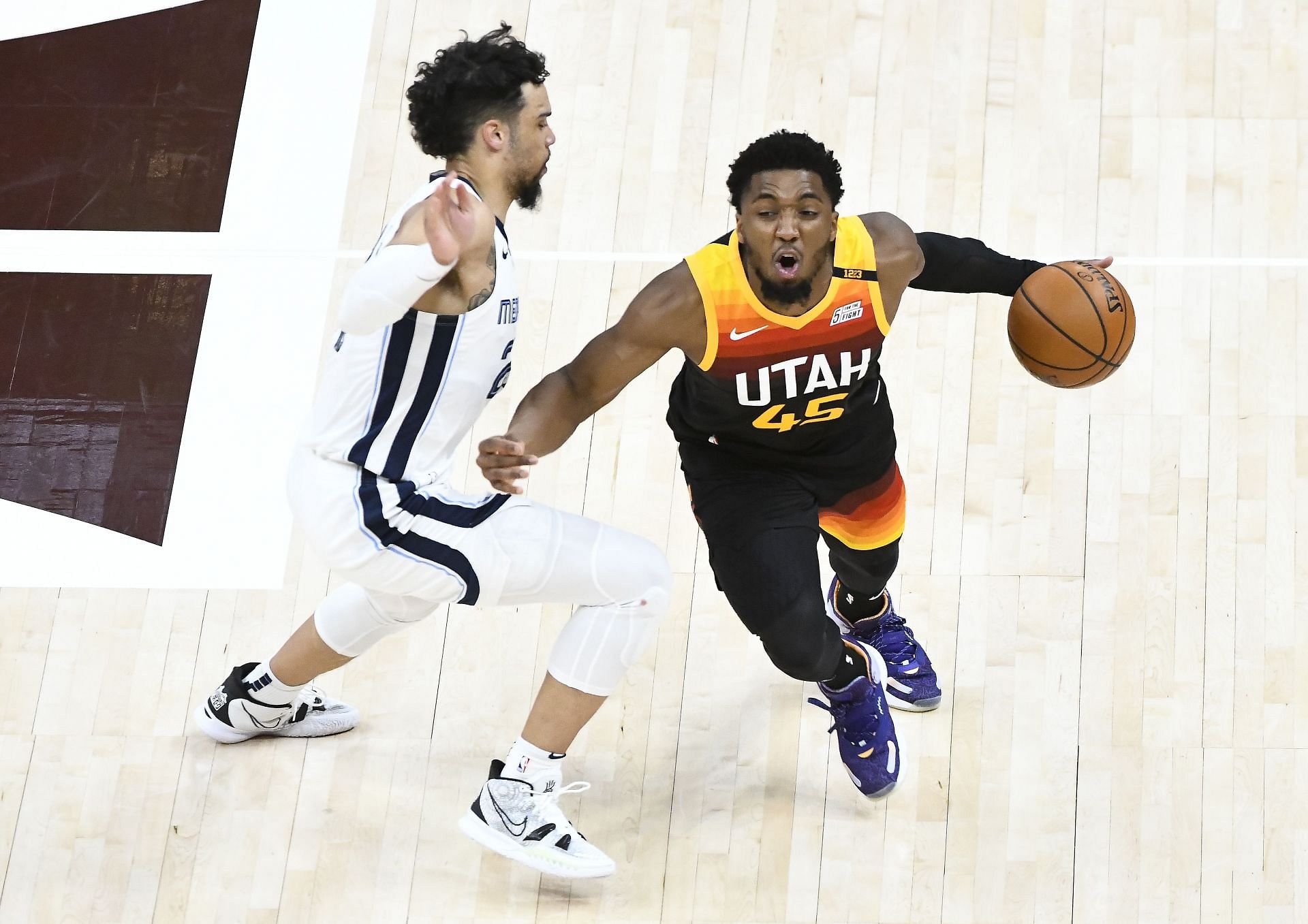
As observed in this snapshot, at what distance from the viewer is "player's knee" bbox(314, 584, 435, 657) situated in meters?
3.95

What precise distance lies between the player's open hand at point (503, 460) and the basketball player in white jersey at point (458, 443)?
16cm

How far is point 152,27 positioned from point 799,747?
3980 mm

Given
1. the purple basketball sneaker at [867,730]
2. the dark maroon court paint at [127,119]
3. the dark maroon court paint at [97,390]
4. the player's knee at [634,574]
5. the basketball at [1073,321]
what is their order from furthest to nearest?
1. the dark maroon court paint at [127,119]
2. the dark maroon court paint at [97,390]
3. the purple basketball sneaker at [867,730]
4. the basketball at [1073,321]
5. the player's knee at [634,574]

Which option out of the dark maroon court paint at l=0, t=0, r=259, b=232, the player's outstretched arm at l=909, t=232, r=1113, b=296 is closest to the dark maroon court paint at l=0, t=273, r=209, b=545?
the dark maroon court paint at l=0, t=0, r=259, b=232

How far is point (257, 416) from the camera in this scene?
521cm

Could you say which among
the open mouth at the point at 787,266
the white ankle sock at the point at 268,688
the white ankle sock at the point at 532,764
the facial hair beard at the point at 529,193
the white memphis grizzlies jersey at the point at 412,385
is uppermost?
the facial hair beard at the point at 529,193

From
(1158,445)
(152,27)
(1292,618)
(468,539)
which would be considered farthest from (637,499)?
(152,27)

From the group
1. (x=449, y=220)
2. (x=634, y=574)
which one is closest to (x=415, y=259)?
(x=449, y=220)

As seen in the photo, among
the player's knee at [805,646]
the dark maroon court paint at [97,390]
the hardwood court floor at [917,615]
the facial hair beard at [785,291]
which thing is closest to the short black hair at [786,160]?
the facial hair beard at [785,291]

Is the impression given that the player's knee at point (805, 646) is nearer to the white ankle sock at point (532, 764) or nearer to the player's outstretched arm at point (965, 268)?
the white ankle sock at point (532, 764)

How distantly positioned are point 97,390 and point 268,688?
1593 millimetres

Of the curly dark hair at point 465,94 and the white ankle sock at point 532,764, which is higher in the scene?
the curly dark hair at point 465,94

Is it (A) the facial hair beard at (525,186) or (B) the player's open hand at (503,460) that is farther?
(A) the facial hair beard at (525,186)

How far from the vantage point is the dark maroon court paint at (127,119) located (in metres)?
5.74
